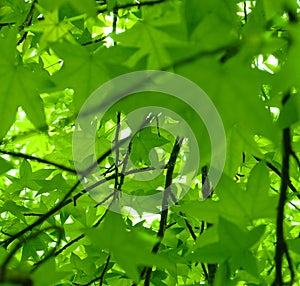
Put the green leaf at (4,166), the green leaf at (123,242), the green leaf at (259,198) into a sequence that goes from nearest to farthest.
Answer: the green leaf at (123,242) → the green leaf at (259,198) → the green leaf at (4,166)

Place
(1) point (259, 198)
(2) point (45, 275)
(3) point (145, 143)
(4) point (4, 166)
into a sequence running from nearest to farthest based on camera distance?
1. (2) point (45, 275)
2. (1) point (259, 198)
3. (4) point (4, 166)
4. (3) point (145, 143)

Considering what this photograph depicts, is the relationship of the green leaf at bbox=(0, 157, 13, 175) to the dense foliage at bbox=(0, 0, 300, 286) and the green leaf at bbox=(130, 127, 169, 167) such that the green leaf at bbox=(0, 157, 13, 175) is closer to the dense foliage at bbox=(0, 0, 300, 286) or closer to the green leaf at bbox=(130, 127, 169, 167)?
the dense foliage at bbox=(0, 0, 300, 286)

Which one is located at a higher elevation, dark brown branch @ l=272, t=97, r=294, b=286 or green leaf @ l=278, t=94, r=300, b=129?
green leaf @ l=278, t=94, r=300, b=129

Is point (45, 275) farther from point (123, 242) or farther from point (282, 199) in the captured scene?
point (282, 199)

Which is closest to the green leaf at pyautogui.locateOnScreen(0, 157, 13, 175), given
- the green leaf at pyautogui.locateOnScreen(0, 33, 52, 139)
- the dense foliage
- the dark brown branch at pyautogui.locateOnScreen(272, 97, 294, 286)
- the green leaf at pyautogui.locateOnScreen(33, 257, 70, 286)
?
the dense foliage

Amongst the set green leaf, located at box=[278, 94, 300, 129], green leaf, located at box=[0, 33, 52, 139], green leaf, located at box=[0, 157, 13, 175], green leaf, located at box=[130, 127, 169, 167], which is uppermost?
green leaf, located at box=[130, 127, 169, 167]

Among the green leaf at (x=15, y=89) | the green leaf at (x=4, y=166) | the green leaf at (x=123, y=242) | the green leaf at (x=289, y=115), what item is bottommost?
the green leaf at (x=123, y=242)

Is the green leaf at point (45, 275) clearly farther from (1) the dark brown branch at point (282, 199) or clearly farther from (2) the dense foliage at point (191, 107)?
(1) the dark brown branch at point (282, 199)

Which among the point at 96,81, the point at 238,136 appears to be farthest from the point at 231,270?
the point at 96,81

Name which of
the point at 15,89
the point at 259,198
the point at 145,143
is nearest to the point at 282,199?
the point at 259,198

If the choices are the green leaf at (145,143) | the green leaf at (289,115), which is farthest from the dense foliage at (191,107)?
the green leaf at (145,143)

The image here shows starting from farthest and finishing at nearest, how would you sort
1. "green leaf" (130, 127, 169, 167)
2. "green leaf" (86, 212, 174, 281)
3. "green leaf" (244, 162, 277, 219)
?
"green leaf" (130, 127, 169, 167) → "green leaf" (244, 162, 277, 219) → "green leaf" (86, 212, 174, 281)

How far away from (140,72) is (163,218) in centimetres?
47

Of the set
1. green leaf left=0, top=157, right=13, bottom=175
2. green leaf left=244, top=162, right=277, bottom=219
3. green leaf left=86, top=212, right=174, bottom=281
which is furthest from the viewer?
green leaf left=0, top=157, right=13, bottom=175
